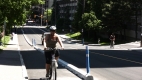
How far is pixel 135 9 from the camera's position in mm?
52688

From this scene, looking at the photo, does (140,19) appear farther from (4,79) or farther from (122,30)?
(4,79)

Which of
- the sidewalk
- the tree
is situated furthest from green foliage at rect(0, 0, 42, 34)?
the tree

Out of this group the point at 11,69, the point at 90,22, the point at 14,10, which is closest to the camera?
the point at 11,69

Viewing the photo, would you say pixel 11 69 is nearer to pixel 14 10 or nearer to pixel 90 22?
pixel 14 10

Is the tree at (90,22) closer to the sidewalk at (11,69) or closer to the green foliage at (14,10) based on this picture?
the green foliage at (14,10)

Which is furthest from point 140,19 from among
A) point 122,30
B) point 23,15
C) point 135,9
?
point 23,15

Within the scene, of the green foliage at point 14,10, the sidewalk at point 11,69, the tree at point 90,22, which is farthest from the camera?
the tree at point 90,22

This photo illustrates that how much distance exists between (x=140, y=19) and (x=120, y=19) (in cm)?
356

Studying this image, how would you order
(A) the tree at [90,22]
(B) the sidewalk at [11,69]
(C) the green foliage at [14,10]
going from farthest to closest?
1. (A) the tree at [90,22]
2. (C) the green foliage at [14,10]
3. (B) the sidewalk at [11,69]

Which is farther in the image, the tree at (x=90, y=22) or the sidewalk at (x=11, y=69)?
the tree at (x=90, y=22)

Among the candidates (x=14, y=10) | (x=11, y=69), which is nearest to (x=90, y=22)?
(x=14, y=10)

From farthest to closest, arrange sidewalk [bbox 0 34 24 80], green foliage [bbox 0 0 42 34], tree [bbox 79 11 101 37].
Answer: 1. tree [bbox 79 11 101 37]
2. green foliage [bbox 0 0 42 34]
3. sidewalk [bbox 0 34 24 80]

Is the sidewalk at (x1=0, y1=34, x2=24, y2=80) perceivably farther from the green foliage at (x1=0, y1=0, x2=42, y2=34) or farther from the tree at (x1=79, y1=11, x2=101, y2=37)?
the tree at (x1=79, y1=11, x2=101, y2=37)

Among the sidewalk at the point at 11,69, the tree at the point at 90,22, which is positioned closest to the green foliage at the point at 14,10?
the sidewalk at the point at 11,69
